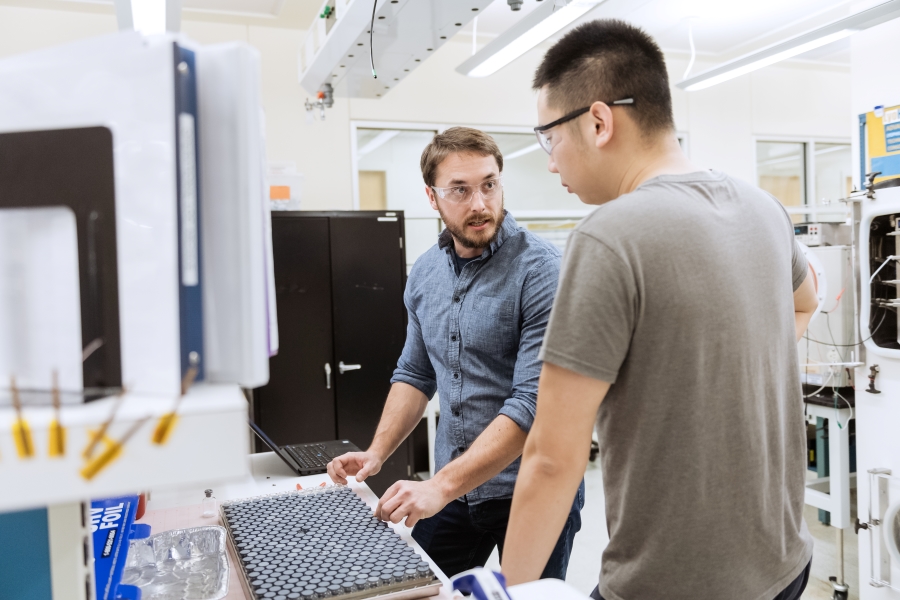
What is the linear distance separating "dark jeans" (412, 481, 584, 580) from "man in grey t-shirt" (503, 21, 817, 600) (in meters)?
0.56

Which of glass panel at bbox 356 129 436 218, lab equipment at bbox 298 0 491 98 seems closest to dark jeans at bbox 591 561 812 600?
lab equipment at bbox 298 0 491 98

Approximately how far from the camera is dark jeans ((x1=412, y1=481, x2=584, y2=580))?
5.16 feet

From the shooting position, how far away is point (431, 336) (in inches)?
68.3

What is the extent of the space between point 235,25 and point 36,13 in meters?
1.11

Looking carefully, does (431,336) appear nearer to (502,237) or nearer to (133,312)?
(502,237)

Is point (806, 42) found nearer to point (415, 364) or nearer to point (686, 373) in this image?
point (415, 364)

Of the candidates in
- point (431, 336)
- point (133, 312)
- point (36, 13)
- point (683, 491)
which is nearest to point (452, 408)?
point (431, 336)

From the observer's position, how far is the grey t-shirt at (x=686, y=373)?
88 centimetres

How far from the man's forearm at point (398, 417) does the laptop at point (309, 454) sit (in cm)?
8

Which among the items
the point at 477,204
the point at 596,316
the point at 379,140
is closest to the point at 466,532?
the point at 477,204

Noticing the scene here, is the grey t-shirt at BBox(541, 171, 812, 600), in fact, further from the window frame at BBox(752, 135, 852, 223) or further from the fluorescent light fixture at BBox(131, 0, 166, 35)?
the window frame at BBox(752, 135, 852, 223)

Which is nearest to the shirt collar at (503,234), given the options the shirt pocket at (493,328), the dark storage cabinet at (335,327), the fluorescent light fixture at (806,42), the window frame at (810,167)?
the shirt pocket at (493,328)

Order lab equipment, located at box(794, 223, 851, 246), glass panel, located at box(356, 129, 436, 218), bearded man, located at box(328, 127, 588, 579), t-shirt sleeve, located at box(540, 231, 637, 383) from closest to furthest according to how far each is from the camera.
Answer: t-shirt sleeve, located at box(540, 231, 637, 383) < bearded man, located at box(328, 127, 588, 579) < lab equipment, located at box(794, 223, 851, 246) < glass panel, located at box(356, 129, 436, 218)

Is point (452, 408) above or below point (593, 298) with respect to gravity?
below
